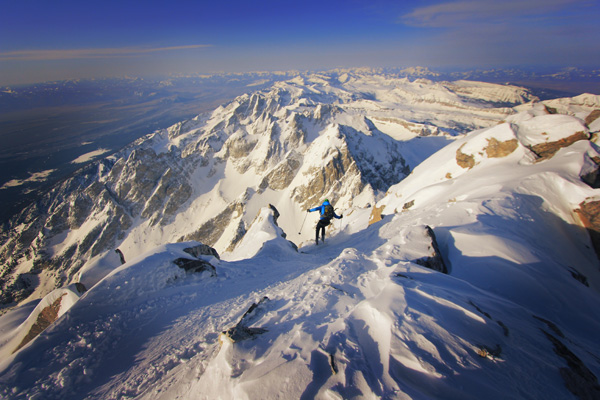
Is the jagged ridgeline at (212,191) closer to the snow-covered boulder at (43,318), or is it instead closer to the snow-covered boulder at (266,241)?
the snow-covered boulder at (266,241)

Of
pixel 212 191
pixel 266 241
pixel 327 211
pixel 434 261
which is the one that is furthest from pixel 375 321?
pixel 212 191

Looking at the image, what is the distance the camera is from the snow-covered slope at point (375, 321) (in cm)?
361

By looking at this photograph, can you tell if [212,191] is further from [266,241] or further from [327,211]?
[327,211]

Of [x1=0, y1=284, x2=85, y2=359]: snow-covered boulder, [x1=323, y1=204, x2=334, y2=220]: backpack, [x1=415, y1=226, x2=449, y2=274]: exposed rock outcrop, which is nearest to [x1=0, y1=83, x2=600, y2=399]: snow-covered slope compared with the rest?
[x1=415, y1=226, x2=449, y2=274]: exposed rock outcrop

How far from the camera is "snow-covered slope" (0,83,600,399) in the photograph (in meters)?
3.61

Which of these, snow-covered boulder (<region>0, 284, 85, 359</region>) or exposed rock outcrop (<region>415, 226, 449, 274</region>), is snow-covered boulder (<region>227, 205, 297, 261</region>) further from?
exposed rock outcrop (<region>415, 226, 449, 274</region>)

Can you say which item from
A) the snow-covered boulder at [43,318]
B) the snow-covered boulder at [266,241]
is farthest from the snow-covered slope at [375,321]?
the snow-covered boulder at [266,241]

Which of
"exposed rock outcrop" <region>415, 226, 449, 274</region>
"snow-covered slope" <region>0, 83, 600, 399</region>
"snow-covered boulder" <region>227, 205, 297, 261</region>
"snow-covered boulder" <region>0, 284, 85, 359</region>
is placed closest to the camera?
"snow-covered slope" <region>0, 83, 600, 399</region>

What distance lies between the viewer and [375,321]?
4.42m

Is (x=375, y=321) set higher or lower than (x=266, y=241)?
higher

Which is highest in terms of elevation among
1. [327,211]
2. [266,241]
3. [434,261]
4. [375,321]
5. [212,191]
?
[375,321]

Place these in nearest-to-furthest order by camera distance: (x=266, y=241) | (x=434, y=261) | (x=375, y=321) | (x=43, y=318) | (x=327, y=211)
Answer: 1. (x=375, y=321)
2. (x=434, y=261)
3. (x=43, y=318)
4. (x=327, y=211)
5. (x=266, y=241)

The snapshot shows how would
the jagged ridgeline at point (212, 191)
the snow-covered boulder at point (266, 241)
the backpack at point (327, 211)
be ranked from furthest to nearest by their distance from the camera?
the jagged ridgeline at point (212, 191), the snow-covered boulder at point (266, 241), the backpack at point (327, 211)

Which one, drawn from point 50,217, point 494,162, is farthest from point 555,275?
point 50,217
